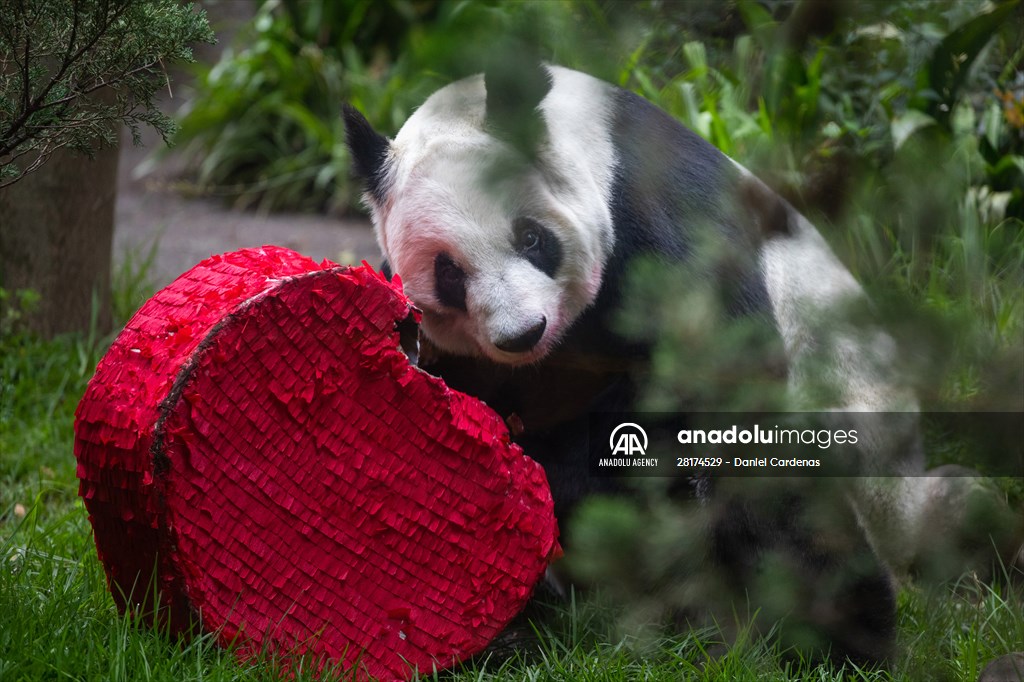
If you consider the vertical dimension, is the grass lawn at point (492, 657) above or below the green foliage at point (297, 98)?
above

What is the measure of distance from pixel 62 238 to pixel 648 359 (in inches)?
115

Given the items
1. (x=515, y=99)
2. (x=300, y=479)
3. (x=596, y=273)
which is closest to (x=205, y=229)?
(x=596, y=273)

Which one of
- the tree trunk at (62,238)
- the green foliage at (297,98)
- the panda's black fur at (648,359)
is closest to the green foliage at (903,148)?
the panda's black fur at (648,359)

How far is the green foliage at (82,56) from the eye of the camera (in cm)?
206

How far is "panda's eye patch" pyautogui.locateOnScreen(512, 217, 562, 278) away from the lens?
2.42 m

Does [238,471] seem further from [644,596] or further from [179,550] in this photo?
[644,596]

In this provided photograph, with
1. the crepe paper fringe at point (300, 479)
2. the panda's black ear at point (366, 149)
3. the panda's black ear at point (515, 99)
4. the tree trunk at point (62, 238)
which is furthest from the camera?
the tree trunk at point (62, 238)

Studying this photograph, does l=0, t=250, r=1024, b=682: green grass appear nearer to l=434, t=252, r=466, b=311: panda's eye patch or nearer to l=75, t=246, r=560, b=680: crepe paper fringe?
l=75, t=246, r=560, b=680: crepe paper fringe

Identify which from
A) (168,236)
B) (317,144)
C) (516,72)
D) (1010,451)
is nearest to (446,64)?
(516,72)

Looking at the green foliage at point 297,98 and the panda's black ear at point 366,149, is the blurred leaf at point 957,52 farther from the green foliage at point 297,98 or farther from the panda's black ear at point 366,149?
the green foliage at point 297,98

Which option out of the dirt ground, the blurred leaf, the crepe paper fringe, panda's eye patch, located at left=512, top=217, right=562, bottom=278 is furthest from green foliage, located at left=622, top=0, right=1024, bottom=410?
the dirt ground

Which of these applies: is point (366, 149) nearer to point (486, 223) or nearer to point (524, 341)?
point (486, 223)

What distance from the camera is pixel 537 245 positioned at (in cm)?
244

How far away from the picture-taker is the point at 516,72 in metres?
1.31
